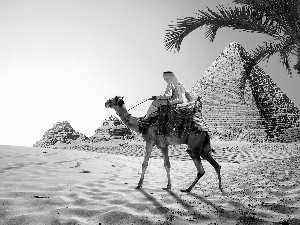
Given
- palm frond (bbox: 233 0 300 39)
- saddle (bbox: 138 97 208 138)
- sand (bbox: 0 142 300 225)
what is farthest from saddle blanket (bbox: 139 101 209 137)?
palm frond (bbox: 233 0 300 39)

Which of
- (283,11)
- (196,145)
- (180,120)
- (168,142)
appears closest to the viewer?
(196,145)

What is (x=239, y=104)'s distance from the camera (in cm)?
6072

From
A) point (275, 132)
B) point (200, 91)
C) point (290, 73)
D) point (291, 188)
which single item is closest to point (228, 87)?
point (200, 91)

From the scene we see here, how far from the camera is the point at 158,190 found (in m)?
5.34

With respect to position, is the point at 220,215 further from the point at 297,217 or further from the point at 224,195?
the point at 224,195

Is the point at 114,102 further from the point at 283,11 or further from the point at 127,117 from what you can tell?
the point at 283,11

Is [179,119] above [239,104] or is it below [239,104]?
below

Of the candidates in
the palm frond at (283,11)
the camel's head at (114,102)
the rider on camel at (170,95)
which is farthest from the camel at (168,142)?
the palm frond at (283,11)

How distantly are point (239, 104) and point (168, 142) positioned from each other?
2268 inches

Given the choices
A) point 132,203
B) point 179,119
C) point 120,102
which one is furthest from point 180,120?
point 132,203

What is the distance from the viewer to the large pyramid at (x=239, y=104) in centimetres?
5305

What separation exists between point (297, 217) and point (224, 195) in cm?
151

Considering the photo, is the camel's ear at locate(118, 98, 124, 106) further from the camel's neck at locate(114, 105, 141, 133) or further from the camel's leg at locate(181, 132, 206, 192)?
the camel's leg at locate(181, 132, 206, 192)

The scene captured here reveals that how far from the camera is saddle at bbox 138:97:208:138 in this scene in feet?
17.0
